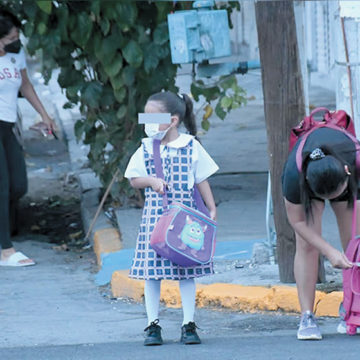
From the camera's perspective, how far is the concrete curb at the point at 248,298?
19.8 feet

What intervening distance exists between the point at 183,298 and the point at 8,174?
9.66 feet

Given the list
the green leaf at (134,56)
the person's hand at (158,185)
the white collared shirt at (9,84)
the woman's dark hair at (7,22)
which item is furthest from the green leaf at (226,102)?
the person's hand at (158,185)

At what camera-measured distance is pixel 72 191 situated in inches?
444

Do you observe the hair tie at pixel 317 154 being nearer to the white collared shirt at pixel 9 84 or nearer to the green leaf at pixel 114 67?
the white collared shirt at pixel 9 84

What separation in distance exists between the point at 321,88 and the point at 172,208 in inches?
509

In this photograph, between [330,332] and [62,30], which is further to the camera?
[62,30]

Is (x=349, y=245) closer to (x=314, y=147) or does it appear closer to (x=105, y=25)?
(x=314, y=147)

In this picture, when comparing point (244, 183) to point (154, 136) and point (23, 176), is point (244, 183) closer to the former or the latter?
point (23, 176)

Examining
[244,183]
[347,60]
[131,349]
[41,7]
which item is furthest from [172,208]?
[244,183]

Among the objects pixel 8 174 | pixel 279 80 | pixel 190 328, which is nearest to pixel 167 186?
pixel 190 328

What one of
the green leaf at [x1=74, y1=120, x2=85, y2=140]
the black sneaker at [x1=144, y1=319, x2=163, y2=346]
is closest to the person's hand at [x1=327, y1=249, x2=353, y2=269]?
the black sneaker at [x1=144, y1=319, x2=163, y2=346]

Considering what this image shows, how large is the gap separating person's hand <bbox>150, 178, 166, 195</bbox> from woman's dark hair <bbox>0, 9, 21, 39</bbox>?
2.84 m

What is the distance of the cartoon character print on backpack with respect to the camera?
16.8ft

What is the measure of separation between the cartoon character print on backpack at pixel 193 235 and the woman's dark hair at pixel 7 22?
3108 mm
